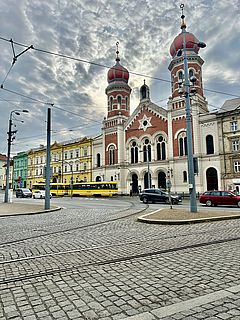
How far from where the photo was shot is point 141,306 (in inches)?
143

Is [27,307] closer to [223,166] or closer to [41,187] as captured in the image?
[223,166]

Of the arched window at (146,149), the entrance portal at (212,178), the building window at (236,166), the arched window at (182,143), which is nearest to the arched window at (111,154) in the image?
the arched window at (146,149)

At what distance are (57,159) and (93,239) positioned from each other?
214 ft

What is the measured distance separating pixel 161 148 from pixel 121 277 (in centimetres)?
4522

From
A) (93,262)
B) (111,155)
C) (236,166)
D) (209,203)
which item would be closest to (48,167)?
(93,262)

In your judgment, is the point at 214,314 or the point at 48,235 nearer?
the point at 214,314

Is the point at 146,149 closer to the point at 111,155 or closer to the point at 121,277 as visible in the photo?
the point at 111,155

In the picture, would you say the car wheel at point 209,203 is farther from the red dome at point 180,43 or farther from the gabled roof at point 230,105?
the red dome at point 180,43

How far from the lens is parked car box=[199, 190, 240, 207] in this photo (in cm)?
2295

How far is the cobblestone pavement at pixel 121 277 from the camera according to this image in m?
3.51

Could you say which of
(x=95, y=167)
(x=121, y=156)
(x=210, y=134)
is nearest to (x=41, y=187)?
(x=95, y=167)

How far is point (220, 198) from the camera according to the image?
937 inches

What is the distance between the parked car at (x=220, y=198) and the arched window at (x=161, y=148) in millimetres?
Result: 24080

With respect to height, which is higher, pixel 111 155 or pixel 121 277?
pixel 111 155
